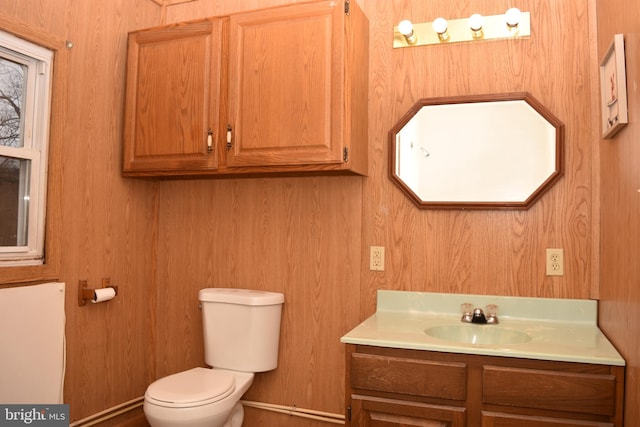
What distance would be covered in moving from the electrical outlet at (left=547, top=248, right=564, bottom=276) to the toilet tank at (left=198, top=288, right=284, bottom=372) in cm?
123

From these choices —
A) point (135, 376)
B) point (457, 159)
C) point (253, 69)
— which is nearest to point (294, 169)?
point (253, 69)

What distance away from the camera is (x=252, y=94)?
89.2 inches

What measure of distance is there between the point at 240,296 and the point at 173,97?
102 cm

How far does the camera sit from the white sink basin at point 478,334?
1992mm

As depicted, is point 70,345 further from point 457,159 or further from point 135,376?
point 457,159

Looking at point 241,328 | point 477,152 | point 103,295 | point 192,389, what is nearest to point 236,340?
point 241,328

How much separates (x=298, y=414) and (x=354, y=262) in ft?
2.65

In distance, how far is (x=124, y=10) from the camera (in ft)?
8.43

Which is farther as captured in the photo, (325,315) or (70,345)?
(325,315)

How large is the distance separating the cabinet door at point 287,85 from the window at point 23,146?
80 centimetres

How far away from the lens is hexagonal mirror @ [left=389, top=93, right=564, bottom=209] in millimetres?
2143

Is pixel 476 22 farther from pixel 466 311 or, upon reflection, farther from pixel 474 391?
pixel 474 391

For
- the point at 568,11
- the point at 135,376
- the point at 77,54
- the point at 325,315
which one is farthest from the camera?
the point at 135,376

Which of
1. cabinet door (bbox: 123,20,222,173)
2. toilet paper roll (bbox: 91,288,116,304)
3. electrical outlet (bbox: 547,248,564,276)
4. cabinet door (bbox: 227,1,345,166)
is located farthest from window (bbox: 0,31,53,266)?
electrical outlet (bbox: 547,248,564,276)
